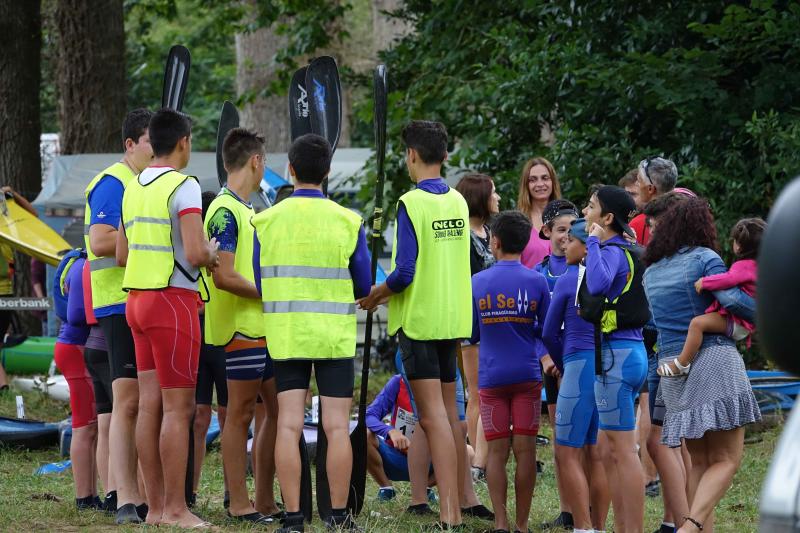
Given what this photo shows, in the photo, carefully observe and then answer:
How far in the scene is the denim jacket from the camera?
5773mm

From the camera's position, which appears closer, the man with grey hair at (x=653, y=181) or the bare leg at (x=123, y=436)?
the bare leg at (x=123, y=436)

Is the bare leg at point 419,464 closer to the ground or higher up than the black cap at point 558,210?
closer to the ground

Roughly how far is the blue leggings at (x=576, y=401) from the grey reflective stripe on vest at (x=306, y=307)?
3.96 feet

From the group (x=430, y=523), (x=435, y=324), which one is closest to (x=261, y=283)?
(x=435, y=324)

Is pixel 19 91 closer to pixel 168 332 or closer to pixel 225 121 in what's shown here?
pixel 225 121

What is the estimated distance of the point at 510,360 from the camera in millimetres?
6352

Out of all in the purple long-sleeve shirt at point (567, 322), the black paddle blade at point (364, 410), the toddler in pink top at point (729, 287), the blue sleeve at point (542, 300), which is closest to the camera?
the toddler in pink top at point (729, 287)

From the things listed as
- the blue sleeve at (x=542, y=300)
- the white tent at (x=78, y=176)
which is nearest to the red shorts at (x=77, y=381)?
the blue sleeve at (x=542, y=300)

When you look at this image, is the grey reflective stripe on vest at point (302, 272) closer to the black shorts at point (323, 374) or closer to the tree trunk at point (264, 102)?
the black shorts at point (323, 374)

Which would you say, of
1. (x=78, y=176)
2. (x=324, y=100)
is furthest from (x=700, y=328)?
(x=78, y=176)

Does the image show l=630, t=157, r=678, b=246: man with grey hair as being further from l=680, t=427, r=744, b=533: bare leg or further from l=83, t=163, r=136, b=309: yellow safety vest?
l=83, t=163, r=136, b=309: yellow safety vest

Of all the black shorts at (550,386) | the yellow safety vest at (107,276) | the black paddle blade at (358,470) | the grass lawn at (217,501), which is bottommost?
the grass lawn at (217,501)

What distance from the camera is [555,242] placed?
7031mm

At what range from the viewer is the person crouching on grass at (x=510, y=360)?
6.34 m
